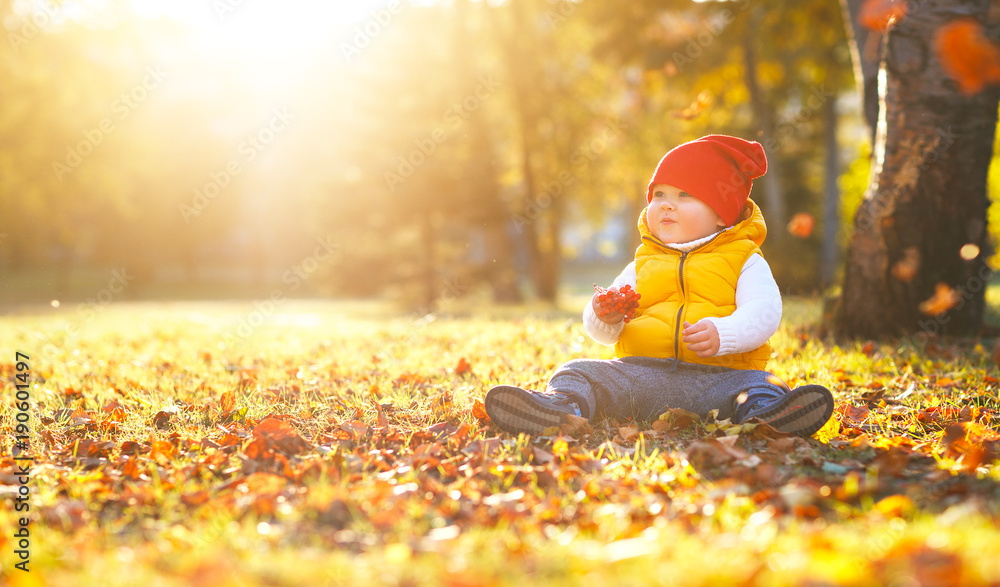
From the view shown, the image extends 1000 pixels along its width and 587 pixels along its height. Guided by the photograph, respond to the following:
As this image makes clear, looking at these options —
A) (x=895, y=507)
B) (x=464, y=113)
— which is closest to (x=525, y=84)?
(x=464, y=113)

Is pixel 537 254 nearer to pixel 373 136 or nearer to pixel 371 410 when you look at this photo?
pixel 373 136

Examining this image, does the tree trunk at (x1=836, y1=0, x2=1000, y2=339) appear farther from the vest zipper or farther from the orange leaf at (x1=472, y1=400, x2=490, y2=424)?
the orange leaf at (x1=472, y1=400, x2=490, y2=424)

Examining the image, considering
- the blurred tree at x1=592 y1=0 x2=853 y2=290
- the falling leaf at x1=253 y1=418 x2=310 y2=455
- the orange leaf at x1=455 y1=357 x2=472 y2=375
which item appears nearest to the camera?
the falling leaf at x1=253 y1=418 x2=310 y2=455

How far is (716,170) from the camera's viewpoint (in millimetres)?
3225

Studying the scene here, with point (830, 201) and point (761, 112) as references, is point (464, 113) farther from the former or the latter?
point (830, 201)

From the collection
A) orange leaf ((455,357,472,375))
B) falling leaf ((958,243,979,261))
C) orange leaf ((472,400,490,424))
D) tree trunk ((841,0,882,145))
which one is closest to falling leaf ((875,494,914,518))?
orange leaf ((472,400,490,424))

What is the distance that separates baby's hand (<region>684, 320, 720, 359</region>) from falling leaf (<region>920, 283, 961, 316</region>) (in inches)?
96.2

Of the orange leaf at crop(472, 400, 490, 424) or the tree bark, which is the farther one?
the tree bark

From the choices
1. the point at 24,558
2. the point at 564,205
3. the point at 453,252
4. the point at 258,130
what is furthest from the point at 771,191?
the point at 258,130

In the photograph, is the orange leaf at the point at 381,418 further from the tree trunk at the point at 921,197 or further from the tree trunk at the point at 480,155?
the tree trunk at the point at 480,155

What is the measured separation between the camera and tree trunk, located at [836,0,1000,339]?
4.74 meters

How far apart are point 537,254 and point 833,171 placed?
25.3ft

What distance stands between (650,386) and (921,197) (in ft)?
9.98

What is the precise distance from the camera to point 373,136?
45.3ft
